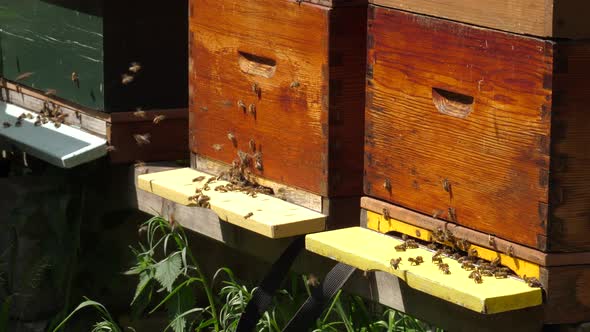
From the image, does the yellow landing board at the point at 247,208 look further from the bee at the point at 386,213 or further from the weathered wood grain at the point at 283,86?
the bee at the point at 386,213

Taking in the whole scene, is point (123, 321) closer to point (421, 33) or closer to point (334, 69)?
point (334, 69)

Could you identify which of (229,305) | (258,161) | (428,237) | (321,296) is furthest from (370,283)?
(229,305)

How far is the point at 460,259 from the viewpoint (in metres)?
3.02

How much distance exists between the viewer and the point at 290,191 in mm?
3631

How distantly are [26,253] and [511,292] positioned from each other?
2476 mm

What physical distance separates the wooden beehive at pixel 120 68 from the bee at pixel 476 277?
1797 millimetres

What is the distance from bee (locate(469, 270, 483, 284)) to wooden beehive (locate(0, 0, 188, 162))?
1.80 meters

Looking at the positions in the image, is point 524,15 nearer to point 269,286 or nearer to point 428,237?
point 428,237

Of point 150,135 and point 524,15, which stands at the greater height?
point 524,15

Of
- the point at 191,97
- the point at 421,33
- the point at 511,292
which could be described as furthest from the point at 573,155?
the point at 191,97

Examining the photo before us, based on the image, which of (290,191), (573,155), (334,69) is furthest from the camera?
(290,191)

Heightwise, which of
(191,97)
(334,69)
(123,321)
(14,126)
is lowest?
(123,321)

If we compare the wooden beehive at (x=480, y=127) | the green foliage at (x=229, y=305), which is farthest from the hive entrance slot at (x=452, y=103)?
the green foliage at (x=229, y=305)

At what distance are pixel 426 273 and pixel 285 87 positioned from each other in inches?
34.2
